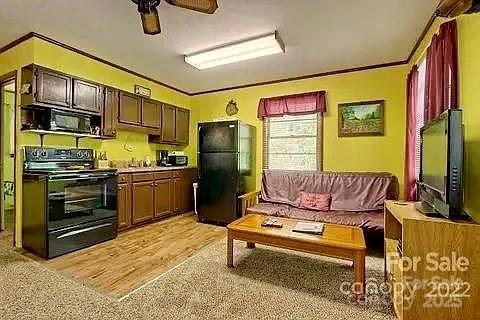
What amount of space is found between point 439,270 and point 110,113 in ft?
13.1

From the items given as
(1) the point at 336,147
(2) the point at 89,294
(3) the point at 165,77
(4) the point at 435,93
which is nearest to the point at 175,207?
(3) the point at 165,77

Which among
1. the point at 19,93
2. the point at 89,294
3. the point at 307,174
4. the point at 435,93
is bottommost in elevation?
the point at 89,294

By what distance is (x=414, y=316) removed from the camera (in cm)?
149

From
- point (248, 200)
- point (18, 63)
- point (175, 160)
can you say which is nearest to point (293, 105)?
point (248, 200)

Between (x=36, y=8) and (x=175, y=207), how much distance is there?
10.7ft

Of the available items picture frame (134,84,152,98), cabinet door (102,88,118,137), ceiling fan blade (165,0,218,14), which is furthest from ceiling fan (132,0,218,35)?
picture frame (134,84,152,98)

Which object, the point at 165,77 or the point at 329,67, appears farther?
the point at 165,77

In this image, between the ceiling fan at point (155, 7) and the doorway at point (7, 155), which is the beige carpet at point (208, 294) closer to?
the doorway at point (7, 155)

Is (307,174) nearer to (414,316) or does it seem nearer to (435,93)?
(435,93)

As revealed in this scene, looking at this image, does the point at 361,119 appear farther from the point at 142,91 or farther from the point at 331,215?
the point at 142,91

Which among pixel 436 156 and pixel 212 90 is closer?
pixel 436 156

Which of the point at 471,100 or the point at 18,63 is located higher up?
the point at 18,63

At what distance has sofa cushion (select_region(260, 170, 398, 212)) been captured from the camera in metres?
3.46

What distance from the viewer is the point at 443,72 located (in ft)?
6.52
